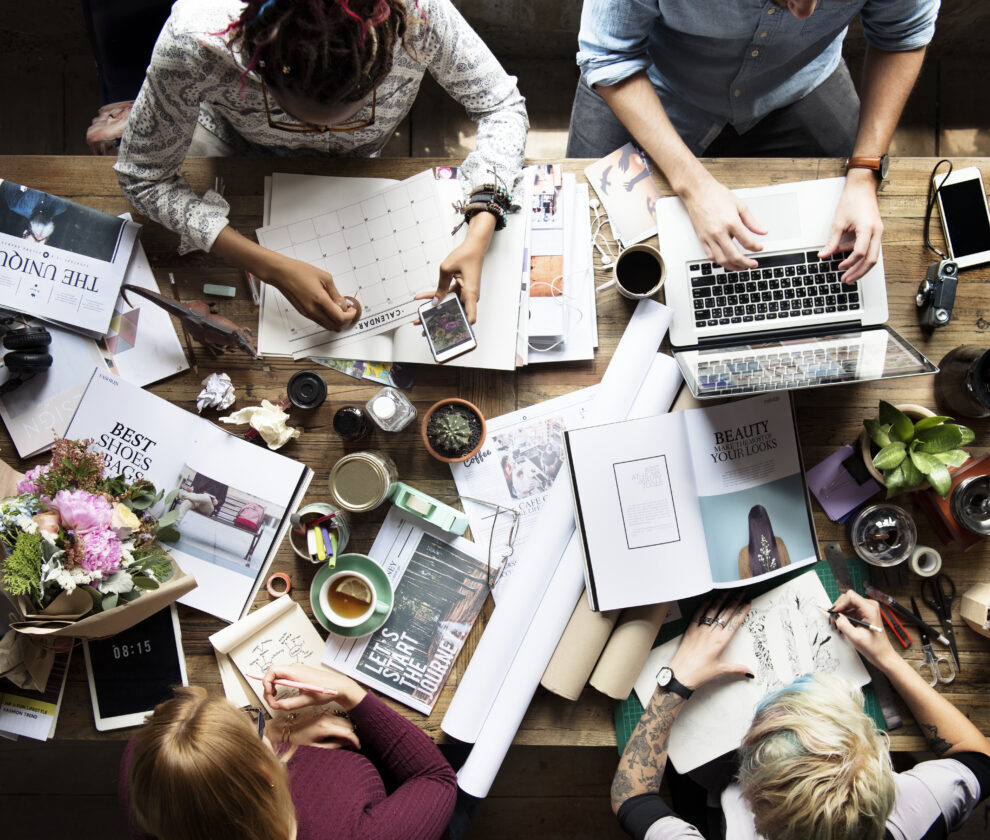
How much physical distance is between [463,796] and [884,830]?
0.77m

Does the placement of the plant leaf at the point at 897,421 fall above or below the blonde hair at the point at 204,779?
above

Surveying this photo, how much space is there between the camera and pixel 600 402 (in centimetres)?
126

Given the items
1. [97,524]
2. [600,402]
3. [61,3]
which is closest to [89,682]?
[97,524]

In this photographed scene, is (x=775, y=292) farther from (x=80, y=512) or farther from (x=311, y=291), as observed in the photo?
(x=80, y=512)

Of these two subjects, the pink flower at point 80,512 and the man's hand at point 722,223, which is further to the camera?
the man's hand at point 722,223

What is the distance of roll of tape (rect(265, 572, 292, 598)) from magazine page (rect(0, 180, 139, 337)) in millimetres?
586

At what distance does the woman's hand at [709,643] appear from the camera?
3.99 ft

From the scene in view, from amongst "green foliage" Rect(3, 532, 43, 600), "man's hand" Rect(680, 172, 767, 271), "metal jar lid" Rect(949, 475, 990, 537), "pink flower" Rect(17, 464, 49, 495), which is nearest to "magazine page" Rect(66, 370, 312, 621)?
"pink flower" Rect(17, 464, 49, 495)

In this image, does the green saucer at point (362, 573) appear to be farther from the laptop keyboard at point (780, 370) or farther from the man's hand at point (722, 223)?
the man's hand at point (722, 223)

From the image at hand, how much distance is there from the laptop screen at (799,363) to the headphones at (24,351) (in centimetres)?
120

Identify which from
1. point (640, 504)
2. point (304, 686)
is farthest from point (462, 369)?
point (304, 686)

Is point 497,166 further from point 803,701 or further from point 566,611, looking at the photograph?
point 803,701

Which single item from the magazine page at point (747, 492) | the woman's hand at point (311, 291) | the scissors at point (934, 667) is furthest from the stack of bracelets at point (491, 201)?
the scissors at point (934, 667)

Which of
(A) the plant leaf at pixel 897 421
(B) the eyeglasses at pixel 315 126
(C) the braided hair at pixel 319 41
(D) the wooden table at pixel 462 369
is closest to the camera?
(C) the braided hair at pixel 319 41
